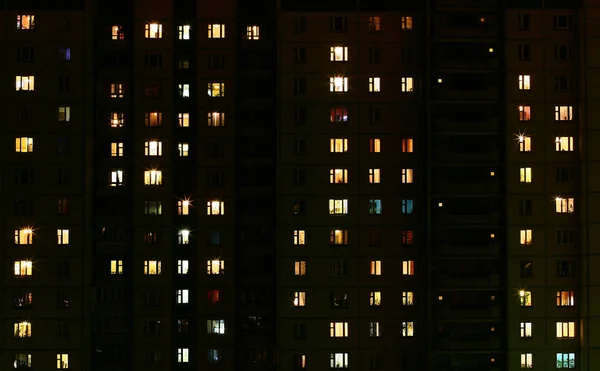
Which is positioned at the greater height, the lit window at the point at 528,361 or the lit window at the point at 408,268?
the lit window at the point at 408,268

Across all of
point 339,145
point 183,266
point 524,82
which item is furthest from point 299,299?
point 524,82

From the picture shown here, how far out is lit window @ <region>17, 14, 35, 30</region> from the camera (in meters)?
53.8

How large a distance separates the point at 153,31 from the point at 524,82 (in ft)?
85.7

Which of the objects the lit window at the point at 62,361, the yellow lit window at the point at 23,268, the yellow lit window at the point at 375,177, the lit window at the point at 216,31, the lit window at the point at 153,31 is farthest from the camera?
the lit window at the point at 216,31

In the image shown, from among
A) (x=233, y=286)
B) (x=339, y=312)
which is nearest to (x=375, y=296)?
(x=339, y=312)

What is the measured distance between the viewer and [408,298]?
54000mm

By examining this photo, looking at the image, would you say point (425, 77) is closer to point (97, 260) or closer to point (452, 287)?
point (452, 287)

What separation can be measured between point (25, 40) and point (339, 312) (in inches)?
1134

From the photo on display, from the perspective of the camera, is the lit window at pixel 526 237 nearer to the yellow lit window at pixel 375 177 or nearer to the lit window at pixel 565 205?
the lit window at pixel 565 205

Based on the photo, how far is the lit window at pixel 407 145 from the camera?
5406cm

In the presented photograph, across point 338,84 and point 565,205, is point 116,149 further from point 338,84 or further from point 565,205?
point 565,205

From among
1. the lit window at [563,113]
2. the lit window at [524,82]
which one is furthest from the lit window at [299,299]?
the lit window at [563,113]

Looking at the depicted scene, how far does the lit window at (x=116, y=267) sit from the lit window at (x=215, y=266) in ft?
20.3

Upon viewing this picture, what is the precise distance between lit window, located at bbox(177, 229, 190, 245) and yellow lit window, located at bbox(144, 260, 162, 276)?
2.06m
